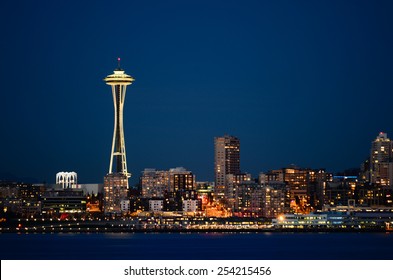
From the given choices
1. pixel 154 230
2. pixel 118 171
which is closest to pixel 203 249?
pixel 154 230

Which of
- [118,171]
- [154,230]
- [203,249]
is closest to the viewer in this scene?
[203,249]

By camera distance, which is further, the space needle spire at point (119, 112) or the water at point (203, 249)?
the space needle spire at point (119, 112)

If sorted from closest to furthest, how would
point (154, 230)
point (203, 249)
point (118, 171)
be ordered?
point (203, 249) → point (154, 230) → point (118, 171)

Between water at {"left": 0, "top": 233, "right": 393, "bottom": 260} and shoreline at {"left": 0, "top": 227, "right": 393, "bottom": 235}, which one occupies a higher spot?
shoreline at {"left": 0, "top": 227, "right": 393, "bottom": 235}

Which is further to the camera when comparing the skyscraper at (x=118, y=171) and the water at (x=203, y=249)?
the skyscraper at (x=118, y=171)

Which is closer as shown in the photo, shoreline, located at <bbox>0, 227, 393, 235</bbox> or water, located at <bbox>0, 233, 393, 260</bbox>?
water, located at <bbox>0, 233, 393, 260</bbox>

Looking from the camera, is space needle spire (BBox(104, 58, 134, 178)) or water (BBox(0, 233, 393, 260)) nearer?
water (BBox(0, 233, 393, 260))

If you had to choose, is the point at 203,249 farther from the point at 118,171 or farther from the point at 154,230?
the point at 118,171

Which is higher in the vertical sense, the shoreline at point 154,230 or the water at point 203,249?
the shoreline at point 154,230

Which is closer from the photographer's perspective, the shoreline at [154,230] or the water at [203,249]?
the water at [203,249]
